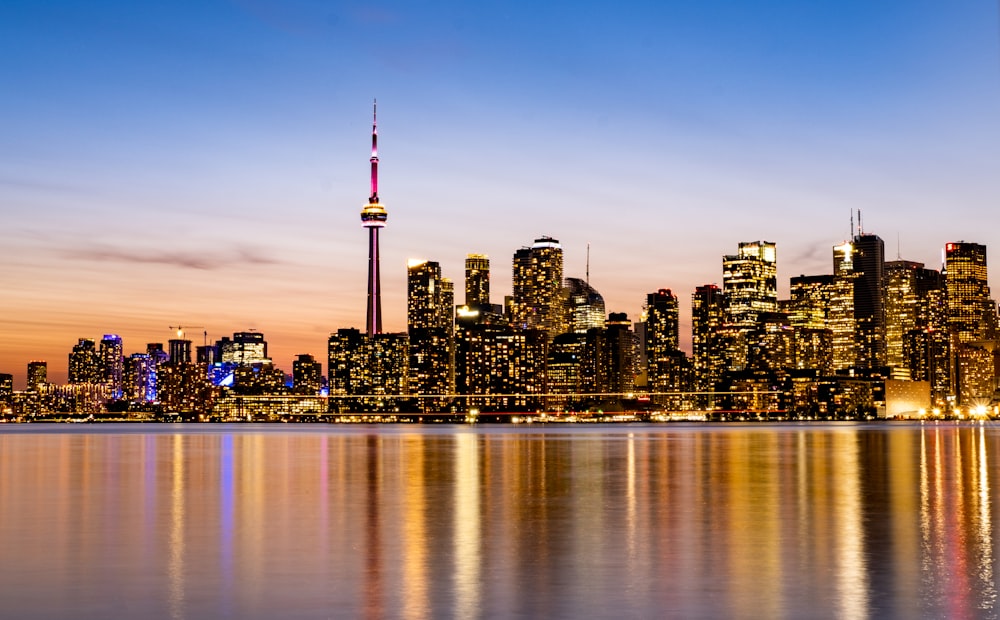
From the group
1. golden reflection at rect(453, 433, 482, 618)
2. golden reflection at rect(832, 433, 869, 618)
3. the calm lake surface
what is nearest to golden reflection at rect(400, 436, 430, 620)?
the calm lake surface

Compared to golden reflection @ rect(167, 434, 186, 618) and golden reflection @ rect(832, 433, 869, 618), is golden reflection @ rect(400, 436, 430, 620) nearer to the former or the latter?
golden reflection @ rect(167, 434, 186, 618)

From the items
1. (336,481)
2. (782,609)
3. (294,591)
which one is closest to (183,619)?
(294,591)

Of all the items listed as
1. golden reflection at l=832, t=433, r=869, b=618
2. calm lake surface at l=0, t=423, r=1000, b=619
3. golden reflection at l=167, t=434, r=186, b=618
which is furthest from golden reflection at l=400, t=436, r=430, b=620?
golden reflection at l=832, t=433, r=869, b=618

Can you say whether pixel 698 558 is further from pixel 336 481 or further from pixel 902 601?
pixel 336 481

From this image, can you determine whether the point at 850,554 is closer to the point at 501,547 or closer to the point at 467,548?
the point at 501,547

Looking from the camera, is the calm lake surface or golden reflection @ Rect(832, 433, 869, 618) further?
the calm lake surface

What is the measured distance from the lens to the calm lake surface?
2016 cm

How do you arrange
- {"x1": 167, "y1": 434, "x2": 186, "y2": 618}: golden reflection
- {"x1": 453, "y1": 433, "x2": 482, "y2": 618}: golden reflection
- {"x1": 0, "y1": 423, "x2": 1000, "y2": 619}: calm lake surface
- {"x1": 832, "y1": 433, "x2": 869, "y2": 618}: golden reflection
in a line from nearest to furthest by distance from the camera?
{"x1": 832, "y1": 433, "x2": 869, "y2": 618}: golden reflection
{"x1": 453, "y1": 433, "x2": 482, "y2": 618}: golden reflection
{"x1": 0, "y1": 423, "x2": 1000, "y2": 619}: calm lake surface
{"x1": 167, "y1": 434, "x2": 186, "y2": 618}: golden reflection

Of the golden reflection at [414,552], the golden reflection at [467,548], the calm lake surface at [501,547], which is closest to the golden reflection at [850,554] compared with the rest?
the calm lake surface at [501,547]

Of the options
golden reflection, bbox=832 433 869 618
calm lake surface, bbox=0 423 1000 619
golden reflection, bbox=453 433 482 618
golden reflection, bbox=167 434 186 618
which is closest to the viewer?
golden reflection, bbox=832 433 869 618

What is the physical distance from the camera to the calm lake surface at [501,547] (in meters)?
20.2

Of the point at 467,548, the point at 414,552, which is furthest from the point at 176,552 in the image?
the point at 467,548

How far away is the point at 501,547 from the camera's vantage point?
92.0 ft

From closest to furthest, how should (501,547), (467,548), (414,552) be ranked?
(414,552) → (467,548) → (501,547)
